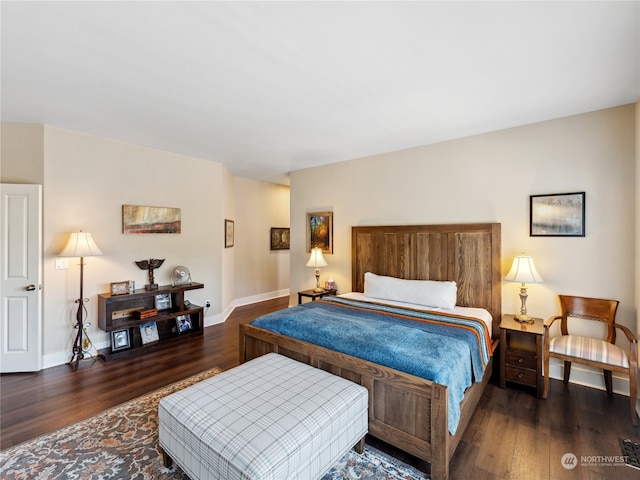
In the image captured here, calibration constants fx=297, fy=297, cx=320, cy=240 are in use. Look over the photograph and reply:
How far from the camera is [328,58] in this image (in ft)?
6.59

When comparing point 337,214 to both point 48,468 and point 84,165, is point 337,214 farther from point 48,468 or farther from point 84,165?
point 48,468

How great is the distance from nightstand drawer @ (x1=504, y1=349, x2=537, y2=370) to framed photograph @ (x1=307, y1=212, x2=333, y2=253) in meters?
2.71

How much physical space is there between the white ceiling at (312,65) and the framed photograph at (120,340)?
2390 millimetres

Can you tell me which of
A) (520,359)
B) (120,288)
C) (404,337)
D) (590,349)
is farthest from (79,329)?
(590,349)

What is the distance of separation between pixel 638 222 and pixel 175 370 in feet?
15.2

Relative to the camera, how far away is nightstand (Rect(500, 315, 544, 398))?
2715 millimetres

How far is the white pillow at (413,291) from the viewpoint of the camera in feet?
10.7

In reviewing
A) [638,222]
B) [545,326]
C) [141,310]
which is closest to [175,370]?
[141,310]

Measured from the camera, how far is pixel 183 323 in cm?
432

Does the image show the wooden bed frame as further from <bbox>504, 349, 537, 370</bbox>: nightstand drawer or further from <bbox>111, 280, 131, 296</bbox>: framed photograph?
<bbox>111, 280, 131, 296</bbox>: framed photograph

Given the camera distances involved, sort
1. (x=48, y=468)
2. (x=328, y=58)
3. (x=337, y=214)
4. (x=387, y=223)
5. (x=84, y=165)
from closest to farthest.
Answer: (x=48, y=468)
(x=328, y=58)
(x=84, y=165)
(x=387, y=223)
(x=337, y=214)

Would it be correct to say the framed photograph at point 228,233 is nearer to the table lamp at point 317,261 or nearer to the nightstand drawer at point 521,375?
the table lamp at point 317,261

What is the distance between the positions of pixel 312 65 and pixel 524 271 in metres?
Result: 2.70

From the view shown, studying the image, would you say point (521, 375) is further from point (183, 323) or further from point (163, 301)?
point (163, 301)
